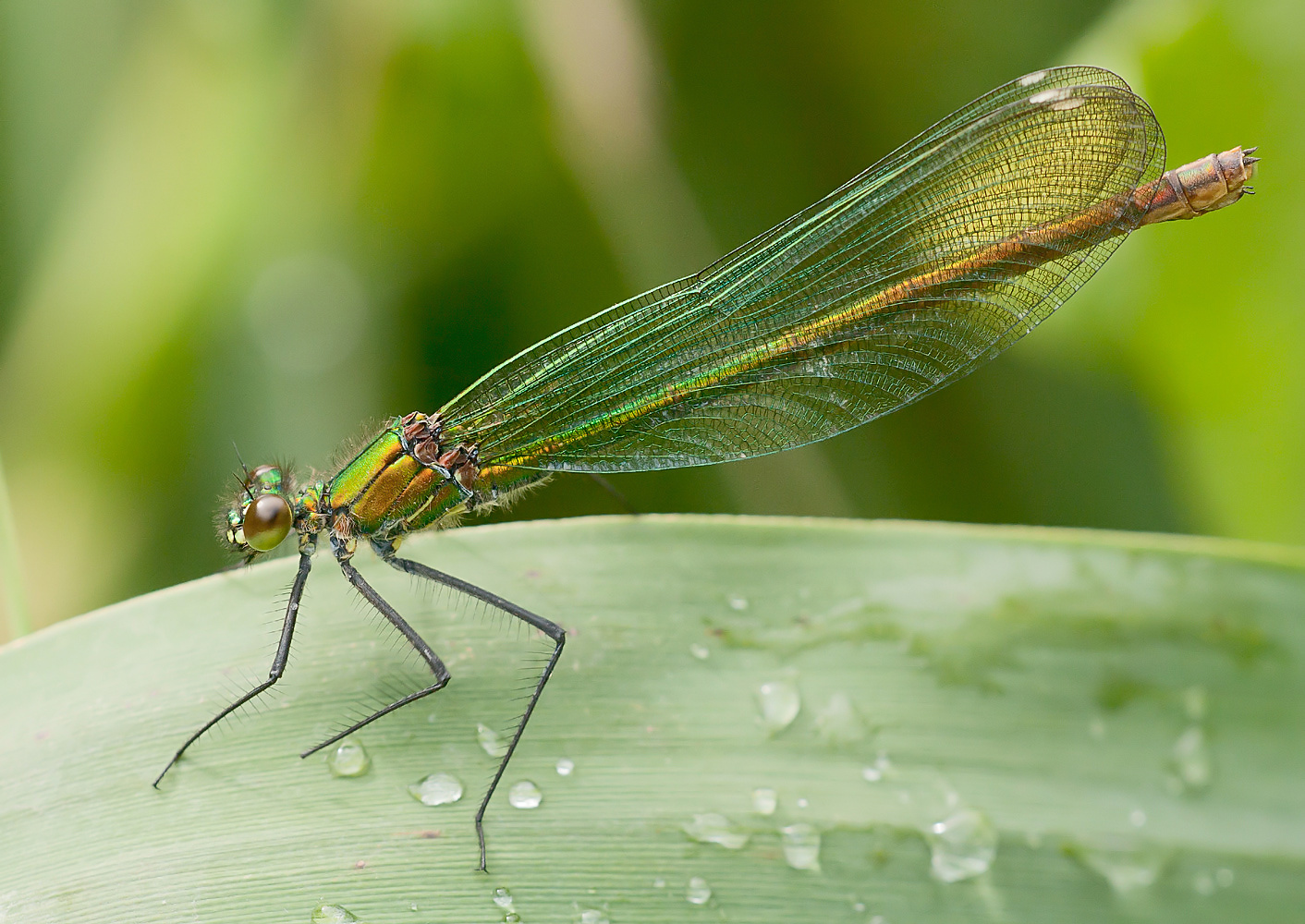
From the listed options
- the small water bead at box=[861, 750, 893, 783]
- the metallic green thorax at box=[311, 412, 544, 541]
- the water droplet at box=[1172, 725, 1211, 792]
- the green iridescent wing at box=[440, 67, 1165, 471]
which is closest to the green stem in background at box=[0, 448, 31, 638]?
the metallic green thorax at box=[311, 412, 544, 541]

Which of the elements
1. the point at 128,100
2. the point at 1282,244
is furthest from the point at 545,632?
the point at 128,100

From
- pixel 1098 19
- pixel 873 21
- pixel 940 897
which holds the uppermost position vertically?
pixel 873 21

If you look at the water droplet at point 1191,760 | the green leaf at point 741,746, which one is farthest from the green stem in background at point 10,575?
the water droplet at point 1191,760

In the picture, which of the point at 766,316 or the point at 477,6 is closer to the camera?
the point at 766,316

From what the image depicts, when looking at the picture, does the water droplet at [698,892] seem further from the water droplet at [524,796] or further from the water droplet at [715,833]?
the water droplet at [524,796]

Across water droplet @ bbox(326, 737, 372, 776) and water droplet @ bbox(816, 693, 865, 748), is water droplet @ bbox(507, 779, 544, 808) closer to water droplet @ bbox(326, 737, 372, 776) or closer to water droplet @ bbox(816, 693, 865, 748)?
water droplet @ bbox(326, 737, 372, 776)

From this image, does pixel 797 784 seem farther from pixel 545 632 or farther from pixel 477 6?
pixel 477 6

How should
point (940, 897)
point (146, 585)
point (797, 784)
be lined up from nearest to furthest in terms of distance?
point (940, 897) → point (797, 784) → point (146, 585)
